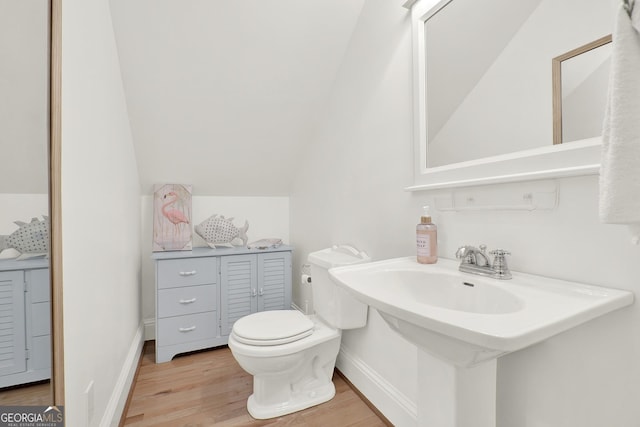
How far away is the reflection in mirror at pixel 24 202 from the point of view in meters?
0.63

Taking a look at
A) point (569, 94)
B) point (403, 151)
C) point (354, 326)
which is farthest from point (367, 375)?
point (569, 94)

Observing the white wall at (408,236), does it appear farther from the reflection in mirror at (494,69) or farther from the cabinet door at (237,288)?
the cabinet door at (237,288)

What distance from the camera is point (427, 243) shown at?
1.09 m

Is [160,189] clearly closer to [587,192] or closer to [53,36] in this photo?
[53,36]

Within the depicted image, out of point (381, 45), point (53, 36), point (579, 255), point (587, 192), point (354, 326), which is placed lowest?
point (354, 326)

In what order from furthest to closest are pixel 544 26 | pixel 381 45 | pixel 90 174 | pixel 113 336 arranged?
pixel 381 45
pixel 113 336
pixel 90 174
pixel 544 26

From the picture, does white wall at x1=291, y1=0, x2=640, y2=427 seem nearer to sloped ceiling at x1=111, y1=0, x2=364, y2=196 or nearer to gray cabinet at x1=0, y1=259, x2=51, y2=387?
sloped ceiling at x1=111, y1=0, x2=364, y2=196

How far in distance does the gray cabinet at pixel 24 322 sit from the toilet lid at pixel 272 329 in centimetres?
77

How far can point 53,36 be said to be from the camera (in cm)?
80

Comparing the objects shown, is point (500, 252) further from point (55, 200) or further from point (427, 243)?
point (55, 200)

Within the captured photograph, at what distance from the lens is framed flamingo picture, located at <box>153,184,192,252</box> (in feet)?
7.38

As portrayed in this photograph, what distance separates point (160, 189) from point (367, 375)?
1950 millimetres

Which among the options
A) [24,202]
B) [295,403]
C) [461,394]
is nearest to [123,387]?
[295,403]

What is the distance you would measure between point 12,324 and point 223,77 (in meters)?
1.57
